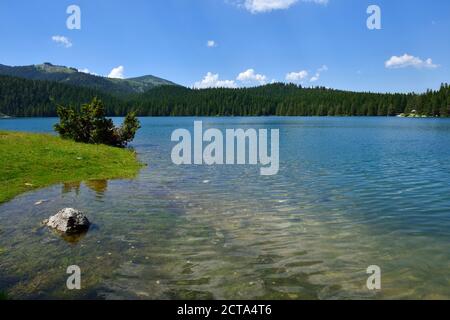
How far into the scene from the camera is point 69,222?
1764 centimetres

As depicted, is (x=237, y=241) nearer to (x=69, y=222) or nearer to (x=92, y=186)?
(x=69, y=222)

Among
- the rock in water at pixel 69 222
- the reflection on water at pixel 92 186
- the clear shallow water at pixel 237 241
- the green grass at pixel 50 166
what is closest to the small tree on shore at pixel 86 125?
the green grass at pixel 50 166

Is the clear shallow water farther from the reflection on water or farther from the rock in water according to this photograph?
the rock in water

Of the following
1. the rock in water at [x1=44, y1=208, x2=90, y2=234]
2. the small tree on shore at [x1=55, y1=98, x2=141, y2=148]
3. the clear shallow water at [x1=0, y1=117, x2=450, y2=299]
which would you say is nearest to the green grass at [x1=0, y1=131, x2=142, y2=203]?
the clear shallow water at [x1=0, y1=117, x2=450, y2=299]

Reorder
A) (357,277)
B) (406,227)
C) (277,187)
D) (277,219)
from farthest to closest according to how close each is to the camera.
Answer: (277,187) → (277,219) → (406,227) → (357,277)

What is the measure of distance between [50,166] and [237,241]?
958 inches

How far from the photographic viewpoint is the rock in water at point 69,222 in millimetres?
17531

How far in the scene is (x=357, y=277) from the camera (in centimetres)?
1276

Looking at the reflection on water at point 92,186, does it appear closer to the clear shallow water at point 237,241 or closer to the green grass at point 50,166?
the clear shallow water at point 237,241

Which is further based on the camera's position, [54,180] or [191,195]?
[54,180]

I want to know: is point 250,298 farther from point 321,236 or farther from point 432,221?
point 432,221
